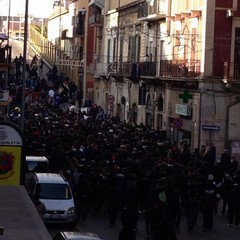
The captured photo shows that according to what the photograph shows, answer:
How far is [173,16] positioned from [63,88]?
20.7 m

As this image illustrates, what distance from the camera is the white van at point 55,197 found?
24422 millimetres

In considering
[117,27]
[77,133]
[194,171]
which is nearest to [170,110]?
[77,133]

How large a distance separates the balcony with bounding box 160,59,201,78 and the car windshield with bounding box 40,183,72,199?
1945cm

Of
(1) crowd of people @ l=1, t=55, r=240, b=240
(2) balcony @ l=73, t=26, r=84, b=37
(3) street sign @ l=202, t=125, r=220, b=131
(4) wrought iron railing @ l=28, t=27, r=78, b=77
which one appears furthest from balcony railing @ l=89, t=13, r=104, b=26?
(1) crowd of people @ l=1, t=55, r=240, b=240

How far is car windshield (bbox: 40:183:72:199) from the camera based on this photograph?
2502 cm

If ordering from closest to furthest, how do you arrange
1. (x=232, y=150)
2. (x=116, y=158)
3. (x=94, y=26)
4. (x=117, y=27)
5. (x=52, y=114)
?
(x=116, y=158)
(x=232, y=150)
(x=52, y=114)
(x=117, y=27)
(x=94, y=26)

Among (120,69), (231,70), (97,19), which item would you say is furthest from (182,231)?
(97,19)

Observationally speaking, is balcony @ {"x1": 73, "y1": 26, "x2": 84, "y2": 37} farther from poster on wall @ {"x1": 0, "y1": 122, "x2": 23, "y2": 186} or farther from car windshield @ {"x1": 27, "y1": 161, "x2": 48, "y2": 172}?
poster on wall @ {"x1": 0, "y1": 122, "x2": 23, "y2": 186}

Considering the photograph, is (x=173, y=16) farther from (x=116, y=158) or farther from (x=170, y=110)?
(x=116, y=158)

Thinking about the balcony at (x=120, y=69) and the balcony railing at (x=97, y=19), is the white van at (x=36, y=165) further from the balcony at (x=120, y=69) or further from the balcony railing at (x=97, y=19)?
the balcony railing at (x=97, y=19)

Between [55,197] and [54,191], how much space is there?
0.23 m

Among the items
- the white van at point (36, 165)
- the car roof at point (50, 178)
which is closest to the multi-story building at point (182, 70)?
the white van at point (36, 165)

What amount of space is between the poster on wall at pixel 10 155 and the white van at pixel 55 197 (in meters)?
2.71

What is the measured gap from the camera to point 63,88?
70.0m
